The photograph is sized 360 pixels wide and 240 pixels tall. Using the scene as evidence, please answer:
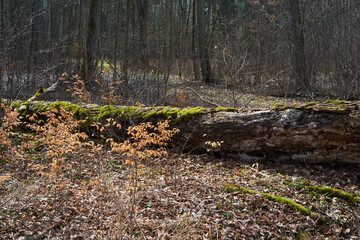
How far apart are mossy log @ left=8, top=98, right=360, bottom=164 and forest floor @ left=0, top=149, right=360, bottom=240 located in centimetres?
27

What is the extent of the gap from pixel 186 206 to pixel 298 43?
10959 millimetres

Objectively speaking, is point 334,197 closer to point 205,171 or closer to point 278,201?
point 278,201

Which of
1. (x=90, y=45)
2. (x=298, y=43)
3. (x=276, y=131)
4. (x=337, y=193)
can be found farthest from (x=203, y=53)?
(x=337, y=193)

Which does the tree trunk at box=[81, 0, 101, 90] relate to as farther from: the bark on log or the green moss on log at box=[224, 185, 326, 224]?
the green moss on log at box=[224, 185, 326, 224]

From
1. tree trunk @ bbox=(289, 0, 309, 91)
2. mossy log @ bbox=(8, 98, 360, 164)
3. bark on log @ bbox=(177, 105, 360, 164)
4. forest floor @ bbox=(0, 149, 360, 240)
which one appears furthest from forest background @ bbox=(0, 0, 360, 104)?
forest floor @ bbox=(0, 149, 360, 240)

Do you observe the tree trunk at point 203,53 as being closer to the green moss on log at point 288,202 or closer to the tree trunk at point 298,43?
the tree trunk at point 298,43

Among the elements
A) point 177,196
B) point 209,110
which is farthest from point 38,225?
point 209,110

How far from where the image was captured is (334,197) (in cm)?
410

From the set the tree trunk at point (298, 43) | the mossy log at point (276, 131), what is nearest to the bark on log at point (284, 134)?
the mossy log at point (276, 131)

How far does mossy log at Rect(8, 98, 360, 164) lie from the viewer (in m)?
4.75

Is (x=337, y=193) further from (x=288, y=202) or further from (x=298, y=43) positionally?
(x=298, y=43)

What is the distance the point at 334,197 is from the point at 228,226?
173cm

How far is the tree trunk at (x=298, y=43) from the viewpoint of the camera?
40.3 ft

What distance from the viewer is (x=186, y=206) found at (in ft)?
13.7
